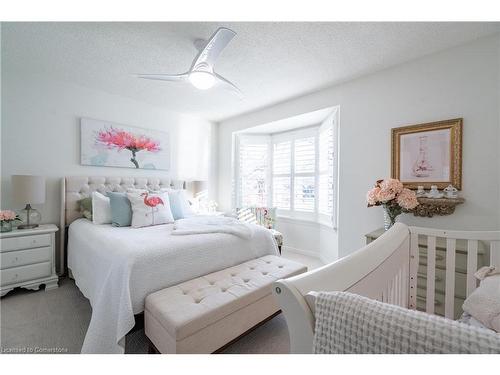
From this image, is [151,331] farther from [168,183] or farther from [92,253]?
[168,183]

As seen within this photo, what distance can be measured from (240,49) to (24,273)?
9.68 feet

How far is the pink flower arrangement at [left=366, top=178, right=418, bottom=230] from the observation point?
1.87 metres

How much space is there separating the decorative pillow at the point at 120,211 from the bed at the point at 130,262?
0.19 m

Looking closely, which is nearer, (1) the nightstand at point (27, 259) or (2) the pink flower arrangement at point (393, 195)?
(2) the pink flower arrangement at point (393, 195)

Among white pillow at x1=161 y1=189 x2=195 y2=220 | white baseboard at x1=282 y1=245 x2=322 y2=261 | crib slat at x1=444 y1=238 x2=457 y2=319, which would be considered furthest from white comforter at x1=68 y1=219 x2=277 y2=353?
white baseboard at x1=282 y1=245 x2=322 y2=261

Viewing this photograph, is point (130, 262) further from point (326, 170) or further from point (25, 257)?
point (326, 170)

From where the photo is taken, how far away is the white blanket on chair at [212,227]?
1.87m

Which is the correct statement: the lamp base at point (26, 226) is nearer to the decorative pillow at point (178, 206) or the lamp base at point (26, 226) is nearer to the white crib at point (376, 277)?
the decorative pillow at point (178, 206)

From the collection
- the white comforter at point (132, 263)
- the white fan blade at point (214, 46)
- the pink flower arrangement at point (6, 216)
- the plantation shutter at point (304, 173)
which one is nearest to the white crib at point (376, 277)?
the white comforter at point (132, 263)

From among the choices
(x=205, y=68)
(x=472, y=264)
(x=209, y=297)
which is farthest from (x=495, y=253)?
(x=205, y=68)

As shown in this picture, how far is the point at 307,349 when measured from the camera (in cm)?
53

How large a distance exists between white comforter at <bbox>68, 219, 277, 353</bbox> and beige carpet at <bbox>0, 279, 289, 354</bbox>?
0.23m

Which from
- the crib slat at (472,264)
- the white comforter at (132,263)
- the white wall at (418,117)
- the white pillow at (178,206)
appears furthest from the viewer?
the white pillow at (178,206)

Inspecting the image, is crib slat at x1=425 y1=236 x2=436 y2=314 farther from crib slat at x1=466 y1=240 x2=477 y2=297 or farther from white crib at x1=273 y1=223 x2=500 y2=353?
crib slat at x1=466 y1=240 x2=477 y2=297
